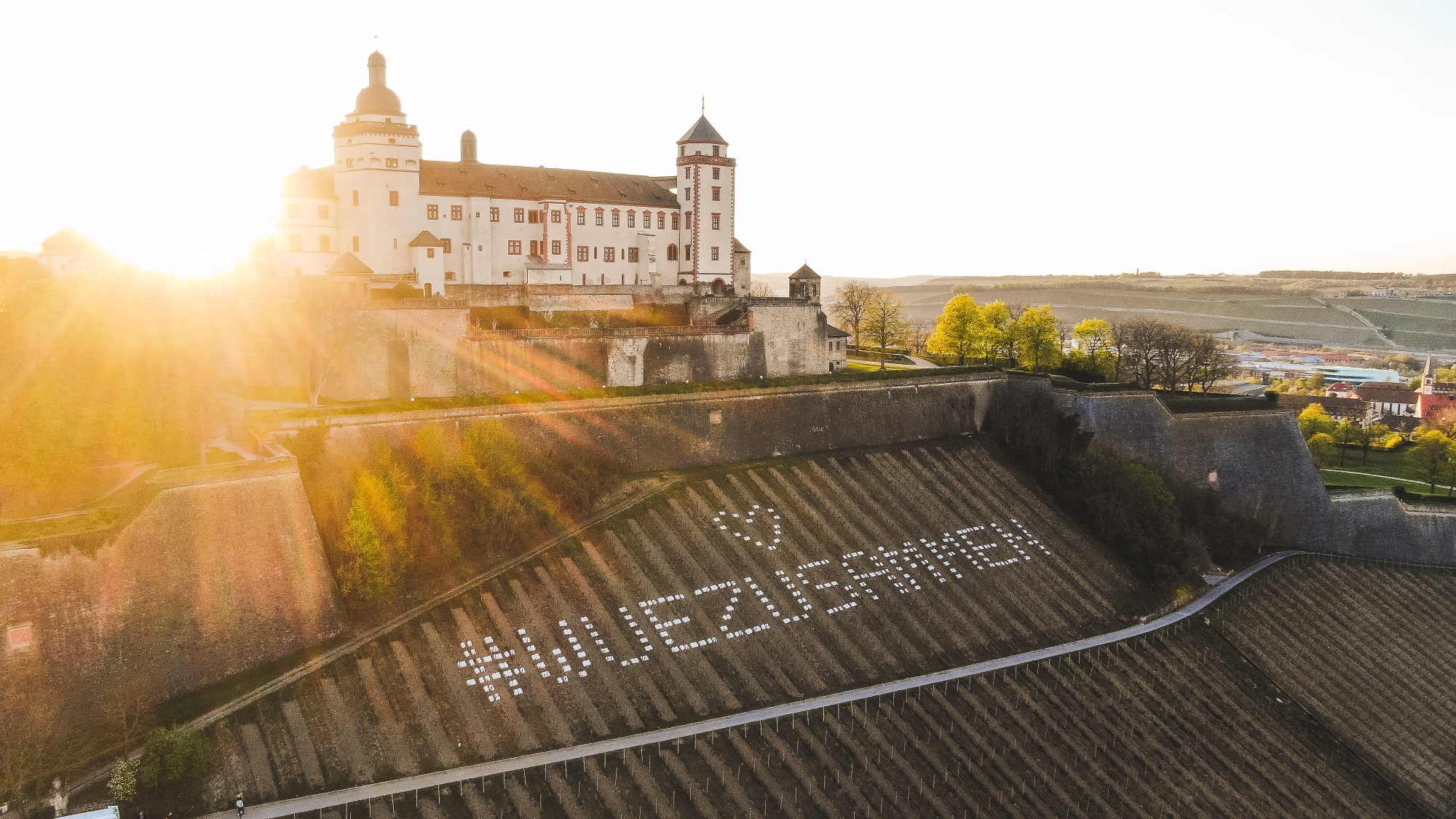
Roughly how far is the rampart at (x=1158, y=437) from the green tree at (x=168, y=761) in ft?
68.2

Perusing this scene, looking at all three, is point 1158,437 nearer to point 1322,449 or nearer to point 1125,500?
point 1125,500

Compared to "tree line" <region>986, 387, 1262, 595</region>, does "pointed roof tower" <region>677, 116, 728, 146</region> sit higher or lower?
higher

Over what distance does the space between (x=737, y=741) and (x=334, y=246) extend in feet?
89.0

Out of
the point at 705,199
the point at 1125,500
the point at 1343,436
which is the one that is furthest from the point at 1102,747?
the point at 1343,436

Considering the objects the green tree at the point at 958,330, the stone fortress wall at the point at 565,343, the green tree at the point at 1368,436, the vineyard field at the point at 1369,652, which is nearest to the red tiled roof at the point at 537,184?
the stone fortress wall at the point at 565,343

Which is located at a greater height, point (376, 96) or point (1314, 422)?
point (376, 96)

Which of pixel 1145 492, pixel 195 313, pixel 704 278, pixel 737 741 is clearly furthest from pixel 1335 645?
pixel 195 313

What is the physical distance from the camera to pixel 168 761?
1870 centimetres

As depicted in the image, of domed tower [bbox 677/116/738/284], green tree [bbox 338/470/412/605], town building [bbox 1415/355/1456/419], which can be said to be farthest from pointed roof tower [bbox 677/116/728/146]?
town building [bbox 1415/355/1456/419]

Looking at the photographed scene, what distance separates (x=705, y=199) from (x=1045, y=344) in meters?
20.4

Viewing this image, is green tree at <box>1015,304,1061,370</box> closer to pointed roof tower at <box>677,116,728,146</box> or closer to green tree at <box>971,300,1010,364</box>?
green tree at <box>971,300,1010,364</box>

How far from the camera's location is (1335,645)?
3556cm

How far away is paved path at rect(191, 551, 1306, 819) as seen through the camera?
63.2 feet

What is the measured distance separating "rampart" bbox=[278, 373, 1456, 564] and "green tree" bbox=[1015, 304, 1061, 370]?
9.91 meters
